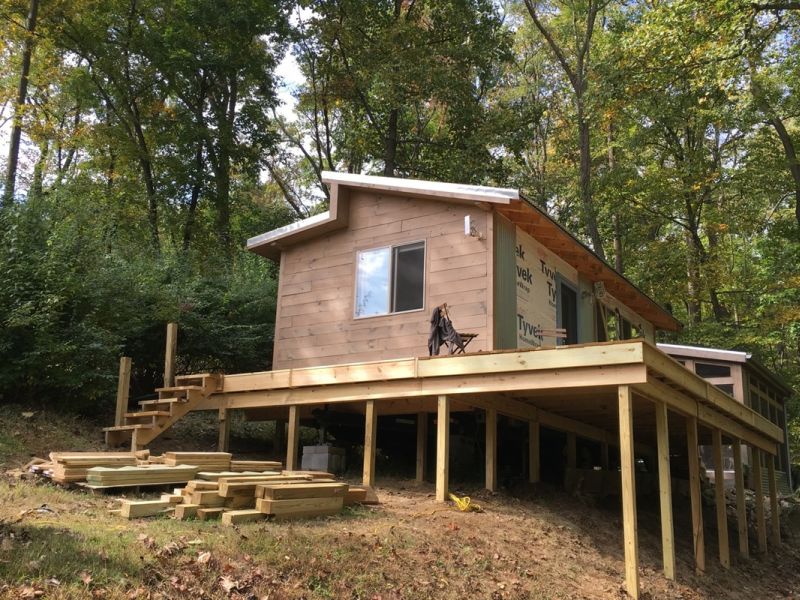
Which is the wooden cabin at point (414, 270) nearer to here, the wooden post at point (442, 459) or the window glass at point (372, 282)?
the window glass at point (372, 282)

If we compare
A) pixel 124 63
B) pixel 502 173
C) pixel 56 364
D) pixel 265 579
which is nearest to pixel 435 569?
pixel 265 579

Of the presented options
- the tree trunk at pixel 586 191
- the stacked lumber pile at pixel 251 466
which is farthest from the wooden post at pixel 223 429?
the tree trunk at pixel 586 191

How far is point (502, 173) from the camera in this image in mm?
23000

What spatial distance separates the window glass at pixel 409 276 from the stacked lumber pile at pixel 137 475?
4467 millimetres

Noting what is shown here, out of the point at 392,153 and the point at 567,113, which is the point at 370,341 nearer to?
the point at 392,153

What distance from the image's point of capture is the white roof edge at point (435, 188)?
10.2 m

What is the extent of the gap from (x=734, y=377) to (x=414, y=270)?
34.8ft

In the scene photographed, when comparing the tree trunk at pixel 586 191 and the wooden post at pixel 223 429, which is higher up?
the tree trunk at pixel 586 191

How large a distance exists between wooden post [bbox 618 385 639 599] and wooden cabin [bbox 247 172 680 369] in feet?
8.92

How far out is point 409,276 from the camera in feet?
37.7

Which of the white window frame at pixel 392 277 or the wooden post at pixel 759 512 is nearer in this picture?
the white window frame at pixel 392 277

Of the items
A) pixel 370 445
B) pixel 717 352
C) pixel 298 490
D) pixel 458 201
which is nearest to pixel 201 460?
pixel 298 490

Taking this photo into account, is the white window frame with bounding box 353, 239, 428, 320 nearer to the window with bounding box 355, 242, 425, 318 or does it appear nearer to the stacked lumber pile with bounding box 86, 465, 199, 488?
the window with bounding box 355, 242, 425, 318

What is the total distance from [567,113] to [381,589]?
26524 millimetres
